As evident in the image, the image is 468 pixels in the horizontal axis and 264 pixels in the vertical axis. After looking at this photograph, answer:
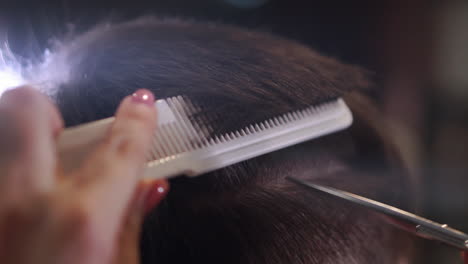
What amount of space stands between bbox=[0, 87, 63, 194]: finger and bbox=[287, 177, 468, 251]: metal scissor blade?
39 cm

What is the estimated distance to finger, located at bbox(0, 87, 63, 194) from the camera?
13.0 inches

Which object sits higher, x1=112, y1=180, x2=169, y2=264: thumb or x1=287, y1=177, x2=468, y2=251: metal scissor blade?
x1=112, y1=180, x2=169, y2=264: thumb

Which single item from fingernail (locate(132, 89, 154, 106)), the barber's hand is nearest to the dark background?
fingernail (locate(132, 89, 154, 106))

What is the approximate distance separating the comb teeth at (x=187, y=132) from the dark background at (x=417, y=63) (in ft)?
1.16

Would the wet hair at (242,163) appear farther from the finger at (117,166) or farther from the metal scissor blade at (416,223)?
the finger at (117,166)

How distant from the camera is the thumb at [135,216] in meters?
0.45

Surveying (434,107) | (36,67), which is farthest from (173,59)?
(434,107)

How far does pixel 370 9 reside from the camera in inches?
35.8

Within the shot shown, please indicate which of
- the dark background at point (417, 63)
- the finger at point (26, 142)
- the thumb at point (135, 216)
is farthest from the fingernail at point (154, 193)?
the dark background at point (417, 63)

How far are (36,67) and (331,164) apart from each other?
1.64 ft

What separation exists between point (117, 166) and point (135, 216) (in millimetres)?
128

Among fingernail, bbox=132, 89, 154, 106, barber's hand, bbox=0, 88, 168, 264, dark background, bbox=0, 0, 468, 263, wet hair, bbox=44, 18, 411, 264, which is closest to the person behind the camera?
barber's hand, bbox=0, 88, 168, 264

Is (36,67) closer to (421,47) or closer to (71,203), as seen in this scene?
(71,203)

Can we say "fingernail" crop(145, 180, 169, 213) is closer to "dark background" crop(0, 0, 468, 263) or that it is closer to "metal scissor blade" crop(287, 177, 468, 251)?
"metal scissor blade" crop(287, 177, 468, 251)
